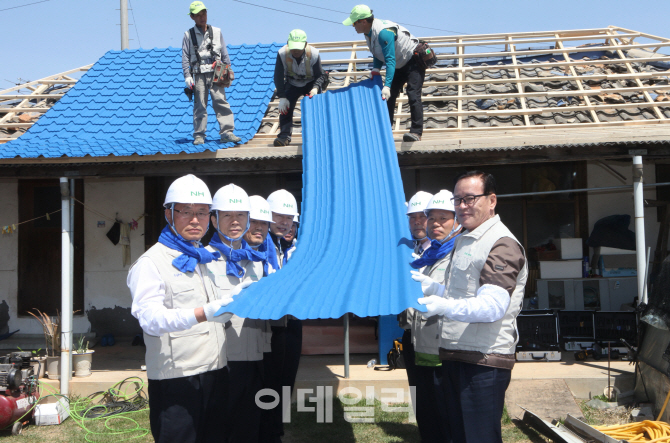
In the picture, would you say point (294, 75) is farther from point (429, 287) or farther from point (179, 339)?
point (179, 339)

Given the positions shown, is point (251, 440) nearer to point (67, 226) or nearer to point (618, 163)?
point (67, 226)

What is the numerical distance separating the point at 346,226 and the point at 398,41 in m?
3.11

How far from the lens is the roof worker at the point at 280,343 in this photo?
4.69 m

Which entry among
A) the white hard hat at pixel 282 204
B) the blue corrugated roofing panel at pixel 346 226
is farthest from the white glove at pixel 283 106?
the white hard hat at pixel 282 204

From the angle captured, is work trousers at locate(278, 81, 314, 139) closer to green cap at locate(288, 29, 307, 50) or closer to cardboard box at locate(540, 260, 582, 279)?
green cap at locate(288, 29, 307, 50)

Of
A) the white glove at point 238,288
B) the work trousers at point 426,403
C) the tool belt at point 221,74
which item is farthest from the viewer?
the tool belt at point 221,74

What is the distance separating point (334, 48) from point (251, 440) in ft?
26.8

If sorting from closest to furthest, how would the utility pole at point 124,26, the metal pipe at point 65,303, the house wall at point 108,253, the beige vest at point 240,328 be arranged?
the beige vest at point 240,328, the metal pipe at point 65,303, the house wall at point 108,253, the utility pole at point 124,26

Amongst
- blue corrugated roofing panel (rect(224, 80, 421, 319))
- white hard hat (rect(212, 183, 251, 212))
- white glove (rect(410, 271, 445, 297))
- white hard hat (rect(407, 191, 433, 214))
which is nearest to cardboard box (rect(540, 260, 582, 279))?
blue corrugated roofing panel (rect(224, 80, 421, 319))

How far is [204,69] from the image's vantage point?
7207 mm

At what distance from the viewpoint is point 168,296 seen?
3.11 metres

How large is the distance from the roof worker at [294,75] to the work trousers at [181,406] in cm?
424

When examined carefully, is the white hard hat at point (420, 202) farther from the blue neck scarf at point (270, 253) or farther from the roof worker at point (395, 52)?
the roof worker at point (395, 52)

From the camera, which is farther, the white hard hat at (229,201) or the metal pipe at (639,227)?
the metal pipe at (639,227)
